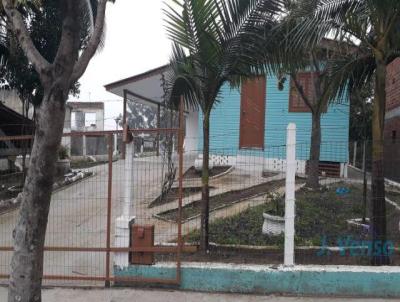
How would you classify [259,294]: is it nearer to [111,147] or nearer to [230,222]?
[230,222]

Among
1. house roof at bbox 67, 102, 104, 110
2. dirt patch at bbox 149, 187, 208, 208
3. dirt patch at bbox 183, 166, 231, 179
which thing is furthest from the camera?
house roof at bbox 67, 102, 104, 110

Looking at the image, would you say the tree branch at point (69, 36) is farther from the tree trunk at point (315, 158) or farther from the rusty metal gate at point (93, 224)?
the tree trunk at point (315, 158)

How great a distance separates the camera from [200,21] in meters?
5.98

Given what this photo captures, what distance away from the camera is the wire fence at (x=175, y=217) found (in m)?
5.89

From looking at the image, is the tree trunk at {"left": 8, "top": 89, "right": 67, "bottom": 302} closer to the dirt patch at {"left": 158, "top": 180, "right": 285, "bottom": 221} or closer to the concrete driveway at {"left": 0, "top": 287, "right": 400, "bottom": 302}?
the concrete driveway at {"left": 0, "top": 287, "right": 400, "bottom": 302}

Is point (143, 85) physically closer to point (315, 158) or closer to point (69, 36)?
point (315, 158)

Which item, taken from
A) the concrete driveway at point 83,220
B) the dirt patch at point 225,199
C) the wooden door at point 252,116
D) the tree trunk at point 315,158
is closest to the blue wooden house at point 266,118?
the wooden door at point 252,116

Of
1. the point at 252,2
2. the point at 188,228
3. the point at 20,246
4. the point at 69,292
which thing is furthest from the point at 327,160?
the point at 20,246

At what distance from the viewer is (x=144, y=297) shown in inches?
215

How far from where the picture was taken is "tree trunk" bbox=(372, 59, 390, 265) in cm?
Result: 557

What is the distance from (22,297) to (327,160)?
11864 millimetres

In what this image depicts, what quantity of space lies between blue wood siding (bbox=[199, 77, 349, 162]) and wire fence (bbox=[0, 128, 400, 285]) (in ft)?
5.41

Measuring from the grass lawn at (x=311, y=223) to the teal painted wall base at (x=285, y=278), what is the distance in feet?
3.34

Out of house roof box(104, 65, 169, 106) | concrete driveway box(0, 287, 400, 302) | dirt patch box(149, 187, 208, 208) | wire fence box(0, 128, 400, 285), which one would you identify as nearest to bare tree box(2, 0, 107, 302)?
concrete driveway box(0, 287, 400, 302)
